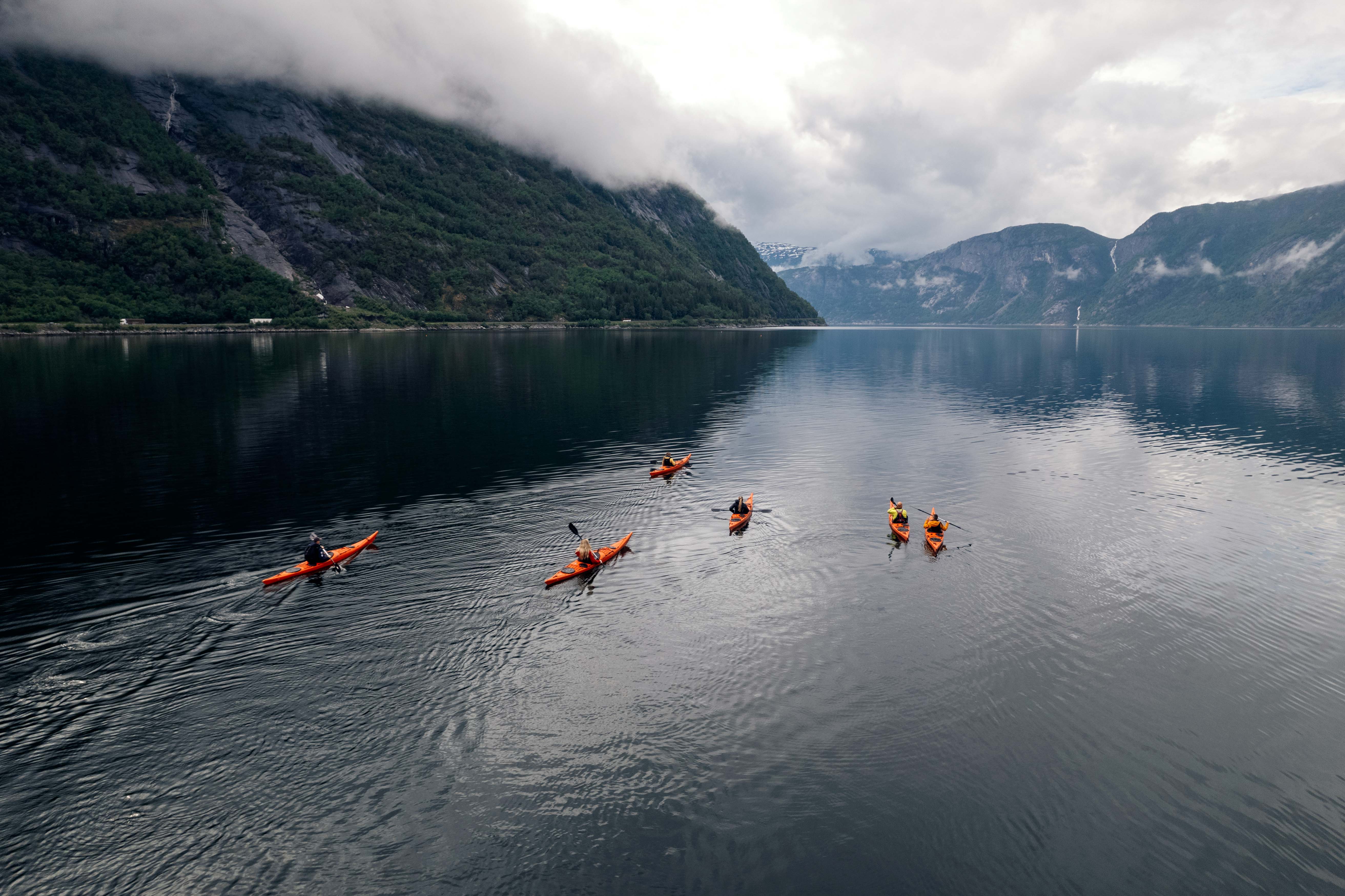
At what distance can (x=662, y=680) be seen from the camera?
30547mm

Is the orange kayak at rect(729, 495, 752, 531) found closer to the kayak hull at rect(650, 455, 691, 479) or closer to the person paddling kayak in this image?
the person paddling kayak

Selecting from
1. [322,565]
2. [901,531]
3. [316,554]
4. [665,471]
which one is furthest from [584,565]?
[665,471]

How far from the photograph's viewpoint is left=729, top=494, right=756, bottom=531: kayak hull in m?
51.3

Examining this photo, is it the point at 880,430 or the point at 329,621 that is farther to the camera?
the point at 880,430

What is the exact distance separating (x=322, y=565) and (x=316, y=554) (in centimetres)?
76

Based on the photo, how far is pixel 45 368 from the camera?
427 ft

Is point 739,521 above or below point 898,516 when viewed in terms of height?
below

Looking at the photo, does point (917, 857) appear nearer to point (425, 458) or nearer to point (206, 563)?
point (206, 563)

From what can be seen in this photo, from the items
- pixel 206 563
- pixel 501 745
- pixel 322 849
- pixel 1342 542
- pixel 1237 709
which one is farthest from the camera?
pixel 1342 542

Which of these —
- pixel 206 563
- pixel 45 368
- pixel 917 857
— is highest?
pixel 45 368

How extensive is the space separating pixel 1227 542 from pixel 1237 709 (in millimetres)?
26544

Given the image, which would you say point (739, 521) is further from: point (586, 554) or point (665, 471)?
point (665, 471)

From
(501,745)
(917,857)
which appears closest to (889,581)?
(917,857)

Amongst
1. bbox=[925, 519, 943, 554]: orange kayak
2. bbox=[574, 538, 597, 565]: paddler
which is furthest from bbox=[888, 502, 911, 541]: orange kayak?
→ bbox=[574, 538, 597, 565]: paddler
